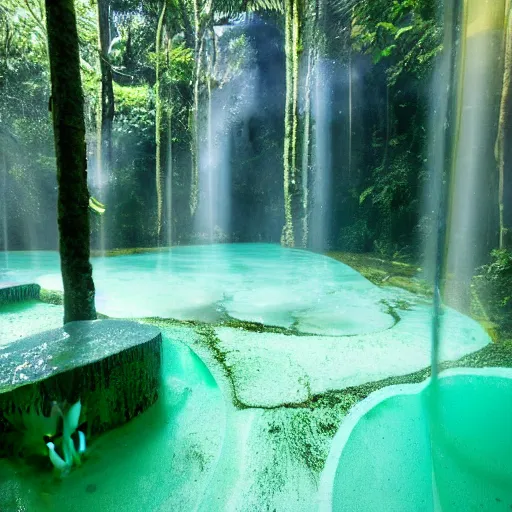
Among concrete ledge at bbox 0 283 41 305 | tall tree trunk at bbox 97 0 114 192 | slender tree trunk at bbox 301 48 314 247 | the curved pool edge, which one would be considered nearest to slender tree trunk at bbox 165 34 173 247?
tall tree trunk at bbox 97 0 114 192

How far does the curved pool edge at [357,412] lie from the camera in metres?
1.56

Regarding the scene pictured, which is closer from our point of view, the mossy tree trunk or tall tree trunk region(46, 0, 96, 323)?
tall tree trunk region(46, 0, 96, 323)

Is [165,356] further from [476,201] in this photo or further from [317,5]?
[317,5]

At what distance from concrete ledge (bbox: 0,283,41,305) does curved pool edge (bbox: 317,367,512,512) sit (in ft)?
12.5

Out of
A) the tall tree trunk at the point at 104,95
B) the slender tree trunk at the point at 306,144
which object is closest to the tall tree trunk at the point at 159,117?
the tall tree trunk at the point at 104,95

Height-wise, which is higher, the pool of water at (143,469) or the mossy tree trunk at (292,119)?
the mossy tree trunk at (292,119)

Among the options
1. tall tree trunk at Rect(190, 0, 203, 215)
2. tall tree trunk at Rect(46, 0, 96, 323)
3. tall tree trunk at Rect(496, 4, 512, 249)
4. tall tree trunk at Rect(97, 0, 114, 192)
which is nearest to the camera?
tall tree trunk at Rect(496, 4, 512, 249)

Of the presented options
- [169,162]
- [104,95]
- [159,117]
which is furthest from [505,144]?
[169,162]

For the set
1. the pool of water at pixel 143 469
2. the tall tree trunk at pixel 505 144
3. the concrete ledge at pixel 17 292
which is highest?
the tall tree trunk at pixel 505 144

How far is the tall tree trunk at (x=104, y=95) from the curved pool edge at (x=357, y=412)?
442 inches

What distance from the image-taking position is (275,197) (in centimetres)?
1502

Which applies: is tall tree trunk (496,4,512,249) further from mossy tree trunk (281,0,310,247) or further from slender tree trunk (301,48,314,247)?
slender tree trunk (301,48,314,247)

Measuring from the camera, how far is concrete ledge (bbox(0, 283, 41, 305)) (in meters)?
3.99

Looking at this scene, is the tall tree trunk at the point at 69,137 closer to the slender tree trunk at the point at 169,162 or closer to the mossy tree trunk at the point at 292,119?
the mossy tree trunk at the point at 292,119
